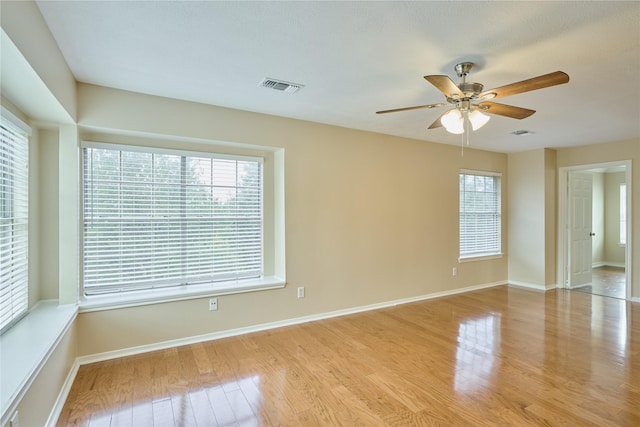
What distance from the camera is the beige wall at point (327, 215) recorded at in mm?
3094

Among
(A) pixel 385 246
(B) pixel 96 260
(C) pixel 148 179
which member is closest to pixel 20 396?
(B) pixel 96 260

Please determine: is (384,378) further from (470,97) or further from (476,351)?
(470,97)

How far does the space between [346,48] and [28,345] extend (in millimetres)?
2732

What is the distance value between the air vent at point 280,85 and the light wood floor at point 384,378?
244 cm

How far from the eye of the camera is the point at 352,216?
435 centimetres

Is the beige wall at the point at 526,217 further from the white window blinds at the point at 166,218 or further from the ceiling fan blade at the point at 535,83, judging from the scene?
the white window blinds at the point at 166,218

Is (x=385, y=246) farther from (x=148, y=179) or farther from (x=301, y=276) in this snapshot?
(x=148, y=179)

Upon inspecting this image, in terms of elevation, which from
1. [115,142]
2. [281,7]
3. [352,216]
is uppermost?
[281,7]

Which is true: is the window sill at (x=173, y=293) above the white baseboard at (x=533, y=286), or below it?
above

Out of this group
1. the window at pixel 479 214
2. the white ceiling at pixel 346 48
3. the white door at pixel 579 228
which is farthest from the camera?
the white door at pixel 579 228

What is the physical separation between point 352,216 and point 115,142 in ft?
9.02

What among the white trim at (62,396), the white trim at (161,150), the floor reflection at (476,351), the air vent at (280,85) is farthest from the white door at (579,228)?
the white trim at (62,396)

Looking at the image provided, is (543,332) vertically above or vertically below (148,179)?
below

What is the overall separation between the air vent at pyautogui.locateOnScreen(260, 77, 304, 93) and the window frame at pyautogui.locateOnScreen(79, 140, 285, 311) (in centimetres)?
109
